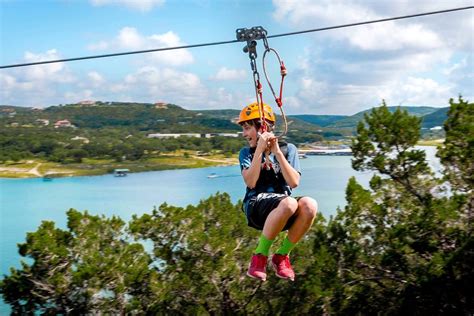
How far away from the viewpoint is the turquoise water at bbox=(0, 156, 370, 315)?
165ft

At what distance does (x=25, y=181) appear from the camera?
75.2 meters

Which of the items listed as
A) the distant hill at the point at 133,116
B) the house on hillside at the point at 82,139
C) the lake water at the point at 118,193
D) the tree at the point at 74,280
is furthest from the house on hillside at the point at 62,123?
the tree at the point at 74,280

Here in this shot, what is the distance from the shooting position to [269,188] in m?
3.75

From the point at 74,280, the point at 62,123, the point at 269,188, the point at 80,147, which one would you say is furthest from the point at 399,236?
the point at 62,123

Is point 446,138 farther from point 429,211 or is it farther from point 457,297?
point 457,297

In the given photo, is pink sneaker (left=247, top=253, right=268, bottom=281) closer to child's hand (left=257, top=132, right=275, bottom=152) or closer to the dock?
child's hand (left=257, top=132, right=275, bottom=152)

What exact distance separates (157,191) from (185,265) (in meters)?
44.0

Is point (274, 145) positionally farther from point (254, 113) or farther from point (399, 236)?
point (399, 236)

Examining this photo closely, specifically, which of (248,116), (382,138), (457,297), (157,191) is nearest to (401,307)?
(457,297)

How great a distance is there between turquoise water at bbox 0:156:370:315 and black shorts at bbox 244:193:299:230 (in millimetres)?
37572

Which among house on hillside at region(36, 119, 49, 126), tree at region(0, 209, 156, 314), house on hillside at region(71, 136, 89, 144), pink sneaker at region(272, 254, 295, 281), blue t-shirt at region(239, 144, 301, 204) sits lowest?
tree at region(0, 209, 156, 314)

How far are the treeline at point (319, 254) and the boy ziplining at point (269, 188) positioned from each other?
11239 mm

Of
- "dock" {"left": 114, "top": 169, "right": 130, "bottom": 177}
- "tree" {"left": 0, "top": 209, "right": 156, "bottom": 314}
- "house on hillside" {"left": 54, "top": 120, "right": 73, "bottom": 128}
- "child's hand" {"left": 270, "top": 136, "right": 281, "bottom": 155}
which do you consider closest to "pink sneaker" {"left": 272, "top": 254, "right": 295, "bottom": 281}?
"child's hand" {"left": 270, "top": 136, "right": 281, "bottom": 155}

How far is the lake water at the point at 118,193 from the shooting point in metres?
50.2
